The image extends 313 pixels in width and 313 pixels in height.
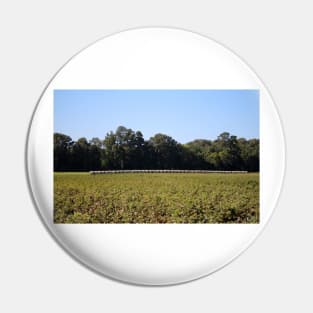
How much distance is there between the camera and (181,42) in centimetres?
446

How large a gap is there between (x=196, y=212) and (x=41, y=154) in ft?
5.17

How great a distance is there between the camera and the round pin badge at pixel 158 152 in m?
4.44

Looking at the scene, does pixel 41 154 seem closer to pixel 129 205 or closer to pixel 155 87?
pixel 129 205

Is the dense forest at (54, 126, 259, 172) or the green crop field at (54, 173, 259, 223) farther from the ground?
the dense forest at (54, 126, 259, 172)

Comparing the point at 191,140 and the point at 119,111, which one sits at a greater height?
the point at 119,111

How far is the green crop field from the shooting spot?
450cm

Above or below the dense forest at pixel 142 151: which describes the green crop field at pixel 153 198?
below

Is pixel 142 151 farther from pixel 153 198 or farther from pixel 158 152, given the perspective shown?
pixel 153 198

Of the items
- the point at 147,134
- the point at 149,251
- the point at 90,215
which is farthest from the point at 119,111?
the point at 149,251

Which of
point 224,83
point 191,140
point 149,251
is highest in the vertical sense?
point 224,83

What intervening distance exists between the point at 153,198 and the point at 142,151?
466mm

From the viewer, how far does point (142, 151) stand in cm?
449

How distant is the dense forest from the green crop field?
0.32 ft

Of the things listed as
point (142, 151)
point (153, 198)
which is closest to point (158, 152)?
point (142, 151)
